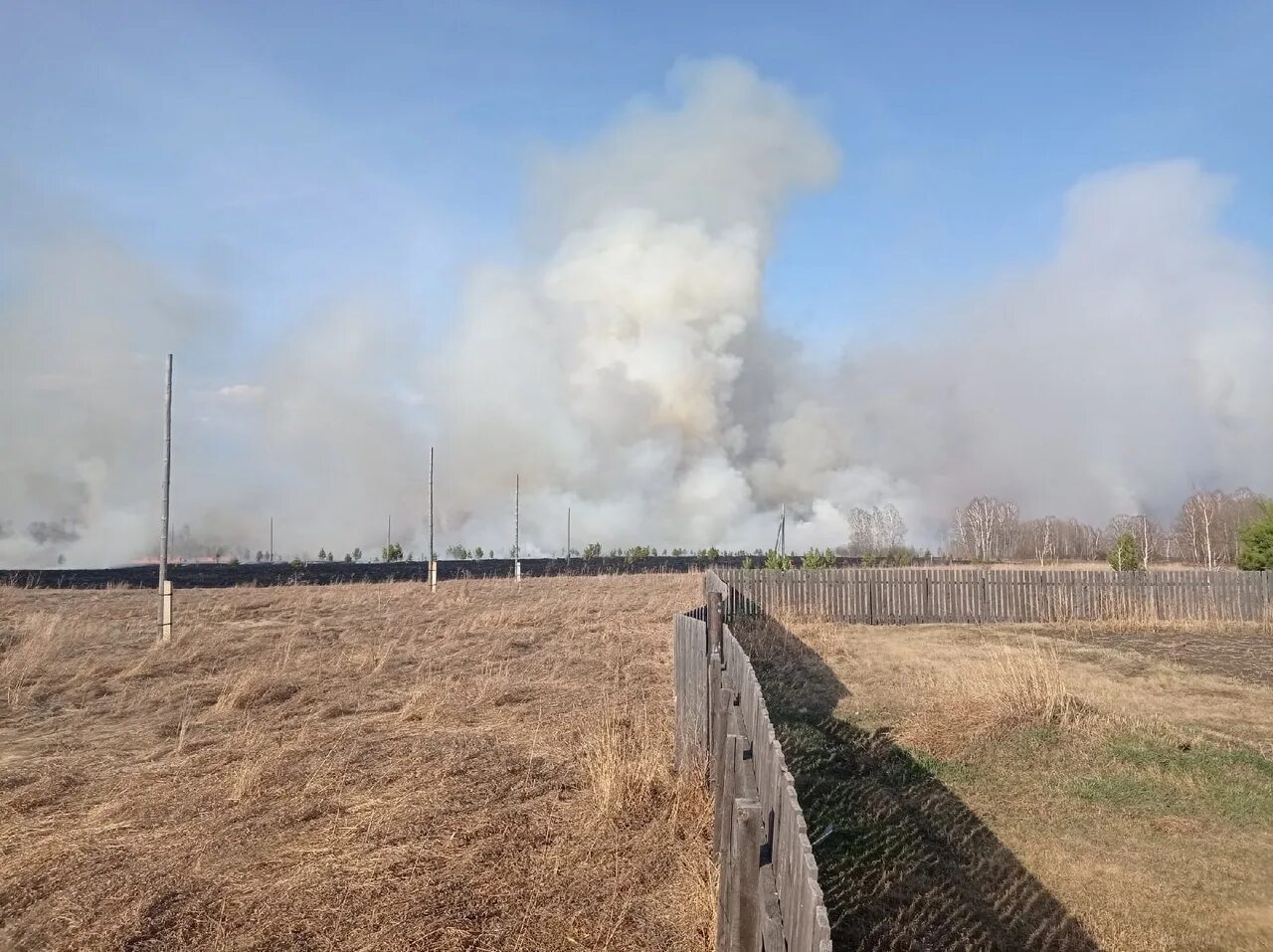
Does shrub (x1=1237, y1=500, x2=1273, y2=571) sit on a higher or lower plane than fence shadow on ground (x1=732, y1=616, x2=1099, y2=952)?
higher

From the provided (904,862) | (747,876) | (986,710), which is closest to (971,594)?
(986,710)

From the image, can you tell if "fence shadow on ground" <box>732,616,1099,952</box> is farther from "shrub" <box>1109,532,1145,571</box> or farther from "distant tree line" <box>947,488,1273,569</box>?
"distant tree line" <box>947,488,1273,569</box>

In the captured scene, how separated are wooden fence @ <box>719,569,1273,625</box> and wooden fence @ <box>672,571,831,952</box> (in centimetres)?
1699

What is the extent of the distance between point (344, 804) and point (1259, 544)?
1139 inches

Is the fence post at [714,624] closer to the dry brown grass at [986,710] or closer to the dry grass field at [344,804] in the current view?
the dry grass field at [344,804]

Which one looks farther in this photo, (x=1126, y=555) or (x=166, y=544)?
(x=1126, y=555)

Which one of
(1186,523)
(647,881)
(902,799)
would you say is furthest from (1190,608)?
(1186,523)

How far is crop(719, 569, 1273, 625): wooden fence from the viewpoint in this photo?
23359 mm

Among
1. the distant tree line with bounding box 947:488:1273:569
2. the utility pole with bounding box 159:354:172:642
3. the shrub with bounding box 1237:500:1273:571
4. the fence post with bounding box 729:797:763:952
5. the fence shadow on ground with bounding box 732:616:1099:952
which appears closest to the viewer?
the fence post with bounding box 729:797:763:952

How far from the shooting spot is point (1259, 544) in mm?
26328

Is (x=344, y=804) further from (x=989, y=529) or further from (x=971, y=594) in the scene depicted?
(x=989, y=529)

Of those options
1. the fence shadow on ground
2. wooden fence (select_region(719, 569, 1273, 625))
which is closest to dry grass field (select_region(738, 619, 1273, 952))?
the fence shadow on ground

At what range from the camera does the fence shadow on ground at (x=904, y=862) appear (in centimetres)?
513

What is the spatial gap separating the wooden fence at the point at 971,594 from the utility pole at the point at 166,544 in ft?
44.4
